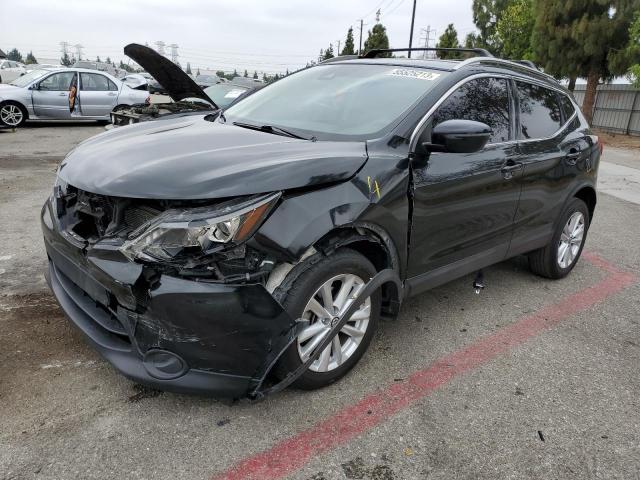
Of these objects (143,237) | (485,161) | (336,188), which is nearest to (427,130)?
(485,161)

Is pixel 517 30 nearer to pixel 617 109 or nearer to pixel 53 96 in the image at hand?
pixel 617 109

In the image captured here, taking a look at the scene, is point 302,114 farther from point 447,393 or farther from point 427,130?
point 447,393

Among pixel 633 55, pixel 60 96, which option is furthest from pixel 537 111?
pixel 633 55

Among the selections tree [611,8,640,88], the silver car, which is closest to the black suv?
the silver car

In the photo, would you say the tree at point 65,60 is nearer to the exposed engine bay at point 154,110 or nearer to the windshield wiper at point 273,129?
the exposed engine bay at point 154,110

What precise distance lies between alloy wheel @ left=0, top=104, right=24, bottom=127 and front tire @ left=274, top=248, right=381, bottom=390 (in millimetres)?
12131

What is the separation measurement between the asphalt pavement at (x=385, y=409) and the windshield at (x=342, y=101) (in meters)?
1.38

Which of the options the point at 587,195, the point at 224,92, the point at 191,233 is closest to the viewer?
the point at 191,233

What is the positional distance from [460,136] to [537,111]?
1636 mm

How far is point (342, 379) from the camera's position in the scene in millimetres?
2877

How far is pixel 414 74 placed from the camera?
3.33 meters

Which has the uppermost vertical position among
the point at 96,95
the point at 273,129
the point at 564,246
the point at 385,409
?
the point at 273,129

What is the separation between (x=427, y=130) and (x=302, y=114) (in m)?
0.83

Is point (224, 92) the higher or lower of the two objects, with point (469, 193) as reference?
higher
